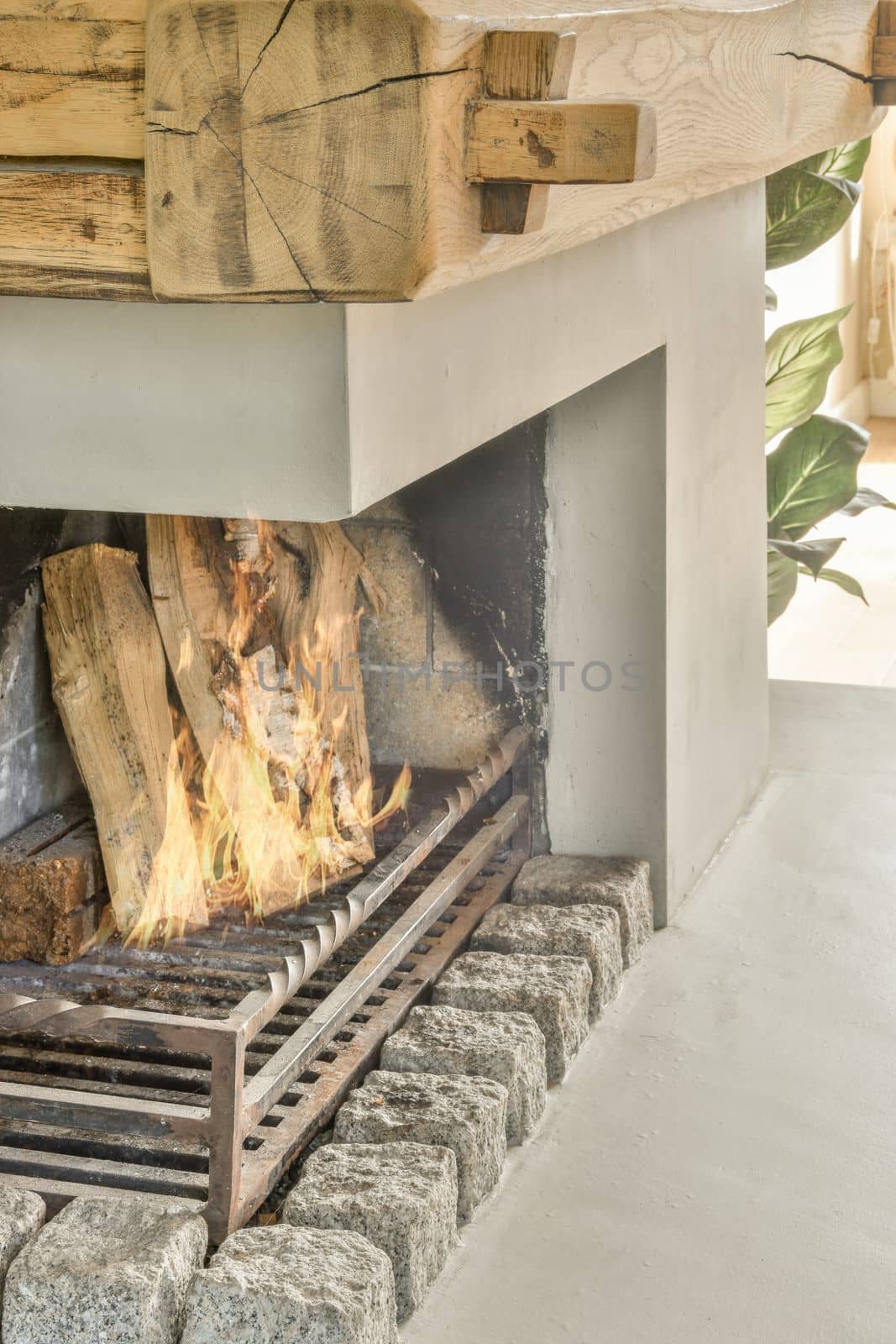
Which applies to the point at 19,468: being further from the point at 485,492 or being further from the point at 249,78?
the point at 485,492

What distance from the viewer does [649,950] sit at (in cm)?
271

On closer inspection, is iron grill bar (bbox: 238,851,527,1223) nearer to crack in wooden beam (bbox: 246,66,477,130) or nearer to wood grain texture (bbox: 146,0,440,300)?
wood grain texture (bbox: 146,0,440,300)

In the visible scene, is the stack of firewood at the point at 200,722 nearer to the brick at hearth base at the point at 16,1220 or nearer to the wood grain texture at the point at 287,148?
the brick at hearth base at the point at 16,1220

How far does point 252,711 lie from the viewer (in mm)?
2520

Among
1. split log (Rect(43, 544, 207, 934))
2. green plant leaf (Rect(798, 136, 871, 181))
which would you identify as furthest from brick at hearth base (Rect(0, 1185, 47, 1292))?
green plant leaf (Rect(798, 136, 871, 181))

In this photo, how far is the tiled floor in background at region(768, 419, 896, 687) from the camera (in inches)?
194

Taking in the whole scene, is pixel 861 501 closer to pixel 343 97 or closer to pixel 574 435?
pixel 574 435

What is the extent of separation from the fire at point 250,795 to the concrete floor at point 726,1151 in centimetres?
55

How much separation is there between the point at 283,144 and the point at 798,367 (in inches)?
118

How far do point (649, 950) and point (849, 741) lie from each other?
46.4 inches

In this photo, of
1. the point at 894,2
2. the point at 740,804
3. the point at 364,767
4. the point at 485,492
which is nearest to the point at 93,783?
the point at 364,767

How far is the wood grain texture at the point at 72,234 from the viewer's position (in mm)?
1371

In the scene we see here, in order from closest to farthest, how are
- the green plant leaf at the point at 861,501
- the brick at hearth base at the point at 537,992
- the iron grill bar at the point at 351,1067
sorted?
the iron grill bar at the point at 351,1067 < the brick at hearth base at the point at 537,992 < the green plant leaf at the point at 861,501

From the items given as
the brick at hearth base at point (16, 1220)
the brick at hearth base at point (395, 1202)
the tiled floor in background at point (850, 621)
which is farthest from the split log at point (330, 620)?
the tiled floor in background at point (850, 621)
